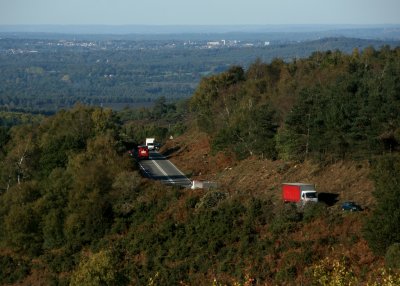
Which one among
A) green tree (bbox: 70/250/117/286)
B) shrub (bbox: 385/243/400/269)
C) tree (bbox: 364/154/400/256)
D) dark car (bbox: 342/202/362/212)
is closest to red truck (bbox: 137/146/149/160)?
dark car (bbox: 342/202/362/212)

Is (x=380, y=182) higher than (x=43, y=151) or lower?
higher

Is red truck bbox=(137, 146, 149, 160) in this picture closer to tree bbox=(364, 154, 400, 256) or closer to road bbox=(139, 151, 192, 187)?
road bbox=(139, 151, 192, 187)

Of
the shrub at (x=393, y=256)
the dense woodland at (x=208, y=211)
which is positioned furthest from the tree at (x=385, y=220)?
the shrub at (x=393, y=256)

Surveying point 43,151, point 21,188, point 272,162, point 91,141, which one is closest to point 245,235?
Result: point 272,162

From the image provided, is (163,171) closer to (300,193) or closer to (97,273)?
(300,193)

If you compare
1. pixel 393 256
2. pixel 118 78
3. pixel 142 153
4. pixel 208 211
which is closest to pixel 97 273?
pixel 393 256

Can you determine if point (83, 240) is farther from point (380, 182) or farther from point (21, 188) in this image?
point (380, 182)

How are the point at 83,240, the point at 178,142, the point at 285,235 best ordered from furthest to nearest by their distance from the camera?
the point at 178,142
the point at 83,240
the point at 285,235
